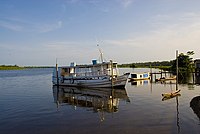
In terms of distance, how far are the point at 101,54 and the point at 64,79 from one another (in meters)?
9.96

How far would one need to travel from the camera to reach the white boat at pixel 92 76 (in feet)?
126

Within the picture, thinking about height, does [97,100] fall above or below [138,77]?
below

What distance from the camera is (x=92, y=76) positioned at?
133 feet

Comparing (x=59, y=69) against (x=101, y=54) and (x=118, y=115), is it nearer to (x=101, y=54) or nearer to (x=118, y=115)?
(x=101, y=54)

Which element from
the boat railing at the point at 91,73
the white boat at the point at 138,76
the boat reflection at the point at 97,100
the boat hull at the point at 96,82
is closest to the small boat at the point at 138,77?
the white boat at the point at 138,76

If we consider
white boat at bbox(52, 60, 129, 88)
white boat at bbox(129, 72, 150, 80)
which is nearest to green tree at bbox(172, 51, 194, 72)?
white boat at bbox(129, 72, 150, 80)

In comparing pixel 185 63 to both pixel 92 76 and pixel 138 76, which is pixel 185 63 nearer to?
pixel 138 76

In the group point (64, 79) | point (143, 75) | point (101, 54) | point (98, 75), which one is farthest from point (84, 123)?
point (143, 75)

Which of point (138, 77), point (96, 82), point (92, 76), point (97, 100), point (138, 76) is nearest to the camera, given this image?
point (97, 100)

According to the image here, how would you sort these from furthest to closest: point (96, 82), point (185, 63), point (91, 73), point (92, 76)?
point (185, 63), point (91, 73), point (92, 76), point (96, 82)

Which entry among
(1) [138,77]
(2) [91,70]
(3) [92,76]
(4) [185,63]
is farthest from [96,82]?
(4) [185,63]

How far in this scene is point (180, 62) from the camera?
7312 cm

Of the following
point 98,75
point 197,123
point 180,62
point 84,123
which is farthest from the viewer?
point 180,62

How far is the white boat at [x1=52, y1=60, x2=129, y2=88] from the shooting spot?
38322 mm
